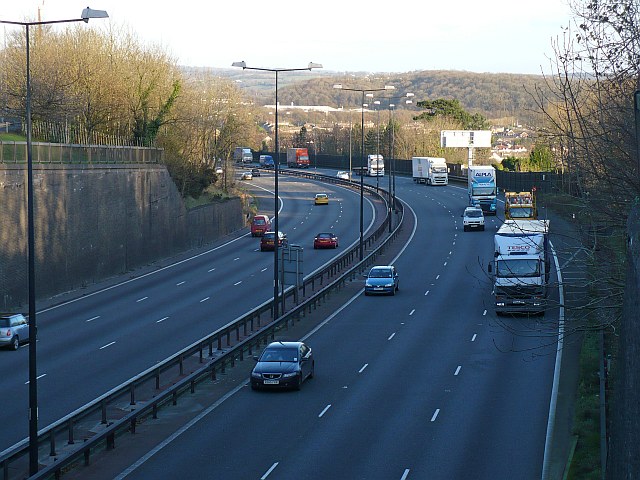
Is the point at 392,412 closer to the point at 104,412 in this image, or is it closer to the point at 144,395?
the point at 144,395

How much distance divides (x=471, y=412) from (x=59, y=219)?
30.2 meters

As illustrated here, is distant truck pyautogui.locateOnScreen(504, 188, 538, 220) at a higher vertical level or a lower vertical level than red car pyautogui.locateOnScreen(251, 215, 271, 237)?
higher

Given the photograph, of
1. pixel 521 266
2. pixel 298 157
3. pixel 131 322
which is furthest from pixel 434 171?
pixel 131 322

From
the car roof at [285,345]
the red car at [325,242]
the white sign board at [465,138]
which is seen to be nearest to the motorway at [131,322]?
the red car at [325,242]

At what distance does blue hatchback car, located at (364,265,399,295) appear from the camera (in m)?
49.1

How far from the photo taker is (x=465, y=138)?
15088cm

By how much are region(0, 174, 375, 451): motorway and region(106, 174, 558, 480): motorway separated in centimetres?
426

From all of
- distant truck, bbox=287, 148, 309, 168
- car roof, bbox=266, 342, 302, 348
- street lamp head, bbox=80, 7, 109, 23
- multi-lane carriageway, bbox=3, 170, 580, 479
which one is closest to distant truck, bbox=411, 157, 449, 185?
distant truck, bbox=287, 148, 309, 168

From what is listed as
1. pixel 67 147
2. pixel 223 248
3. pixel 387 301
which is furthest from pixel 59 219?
pixel 223 248

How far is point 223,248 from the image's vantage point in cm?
7206

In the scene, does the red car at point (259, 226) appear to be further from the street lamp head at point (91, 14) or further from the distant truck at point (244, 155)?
the distant truck at point (244, 155)

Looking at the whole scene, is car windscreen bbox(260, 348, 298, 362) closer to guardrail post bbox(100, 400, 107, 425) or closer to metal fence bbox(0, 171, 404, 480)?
metal fence bbox(0, 171, 404, 480)

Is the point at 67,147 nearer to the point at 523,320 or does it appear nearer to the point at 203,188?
the point at 523,320

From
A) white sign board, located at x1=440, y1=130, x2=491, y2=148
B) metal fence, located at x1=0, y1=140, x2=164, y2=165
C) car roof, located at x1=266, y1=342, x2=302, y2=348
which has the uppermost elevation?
white sign board, located at x1=440, y1=130, x2=491, y2=148
